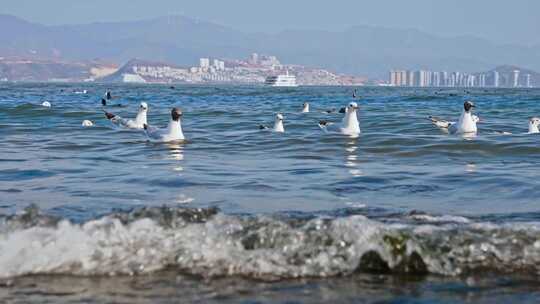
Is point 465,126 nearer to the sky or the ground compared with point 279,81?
nearer to the sky

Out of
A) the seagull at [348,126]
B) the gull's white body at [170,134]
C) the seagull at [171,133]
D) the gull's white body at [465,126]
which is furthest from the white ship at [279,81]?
the gull's white body at [170,134]

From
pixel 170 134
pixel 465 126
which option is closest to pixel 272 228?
pixel 170 134

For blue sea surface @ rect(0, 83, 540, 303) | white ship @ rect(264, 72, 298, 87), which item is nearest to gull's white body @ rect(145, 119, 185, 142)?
blue sea surface @ rect(0, 83, 540, 303)

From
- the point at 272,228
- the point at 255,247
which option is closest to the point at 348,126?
the point at 272,228

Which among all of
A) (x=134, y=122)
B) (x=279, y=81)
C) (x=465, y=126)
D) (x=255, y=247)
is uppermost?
(x=255, y=247)

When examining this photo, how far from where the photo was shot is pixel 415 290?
4137 mm

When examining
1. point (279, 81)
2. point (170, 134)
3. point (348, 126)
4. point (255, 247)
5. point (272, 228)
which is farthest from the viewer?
point (279, 81)

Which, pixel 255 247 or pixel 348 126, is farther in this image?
pixel 348 126

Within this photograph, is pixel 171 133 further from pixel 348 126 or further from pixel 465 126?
pixel 465 126

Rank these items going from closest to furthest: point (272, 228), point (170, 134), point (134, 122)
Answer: point (272, 228) < point (170, 134) < point (134, 122)

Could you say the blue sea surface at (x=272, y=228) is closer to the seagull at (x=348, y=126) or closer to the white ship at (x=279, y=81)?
the seagull at (x=348, y=126)

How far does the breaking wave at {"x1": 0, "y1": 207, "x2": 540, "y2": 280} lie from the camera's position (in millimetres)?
4465

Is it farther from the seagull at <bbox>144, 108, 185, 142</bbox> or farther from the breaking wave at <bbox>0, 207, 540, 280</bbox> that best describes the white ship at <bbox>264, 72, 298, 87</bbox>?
the breaking wave at <bbox>0, 207, 540, 280</bbox>

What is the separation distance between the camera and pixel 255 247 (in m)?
4.71
